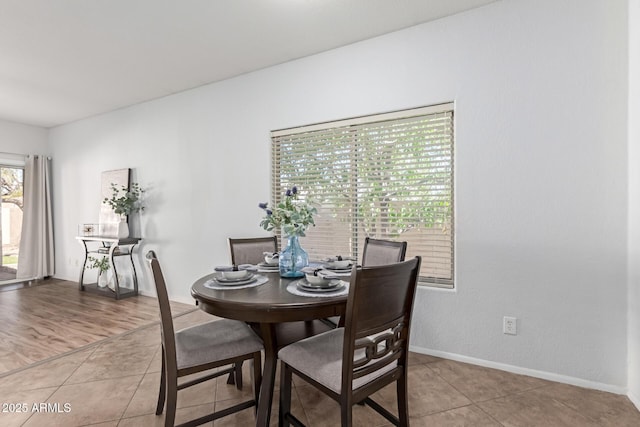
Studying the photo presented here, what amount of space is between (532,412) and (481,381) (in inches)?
14.5

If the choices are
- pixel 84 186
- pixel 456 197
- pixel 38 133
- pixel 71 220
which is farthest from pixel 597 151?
pixel 38 133

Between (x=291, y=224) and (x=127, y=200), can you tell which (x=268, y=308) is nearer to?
(x=291, y=224)

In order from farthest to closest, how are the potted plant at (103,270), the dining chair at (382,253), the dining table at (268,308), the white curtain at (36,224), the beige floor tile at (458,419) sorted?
the white curtain at (36,224), the potted plant at (103,270), the dining chair at (382,253), the beige floor tile at (458,419), the dining table at (268,308)

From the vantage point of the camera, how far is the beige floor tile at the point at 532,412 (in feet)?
5.90

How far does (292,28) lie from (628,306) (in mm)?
3067

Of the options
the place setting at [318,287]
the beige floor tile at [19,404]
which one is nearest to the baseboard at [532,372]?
the place setting at [318,287]

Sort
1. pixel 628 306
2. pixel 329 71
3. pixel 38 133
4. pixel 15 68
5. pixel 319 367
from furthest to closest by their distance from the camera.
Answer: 1. pixel 38 133
2. pixel 15 68
3. pixel 329 71
4. pixel 628 306
5. pixel 319 367

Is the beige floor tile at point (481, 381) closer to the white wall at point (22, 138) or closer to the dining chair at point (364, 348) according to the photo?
the dining chair at point (364, 348)

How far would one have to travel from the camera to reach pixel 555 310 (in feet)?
7.32

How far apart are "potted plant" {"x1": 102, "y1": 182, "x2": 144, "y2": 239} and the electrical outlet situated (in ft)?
14.4

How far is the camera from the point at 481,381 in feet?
7.35

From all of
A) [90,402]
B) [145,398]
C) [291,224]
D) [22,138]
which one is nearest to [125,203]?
[22,138]

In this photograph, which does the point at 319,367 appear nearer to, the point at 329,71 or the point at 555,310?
the point at 555,310

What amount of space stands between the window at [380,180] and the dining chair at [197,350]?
4.78 feet
